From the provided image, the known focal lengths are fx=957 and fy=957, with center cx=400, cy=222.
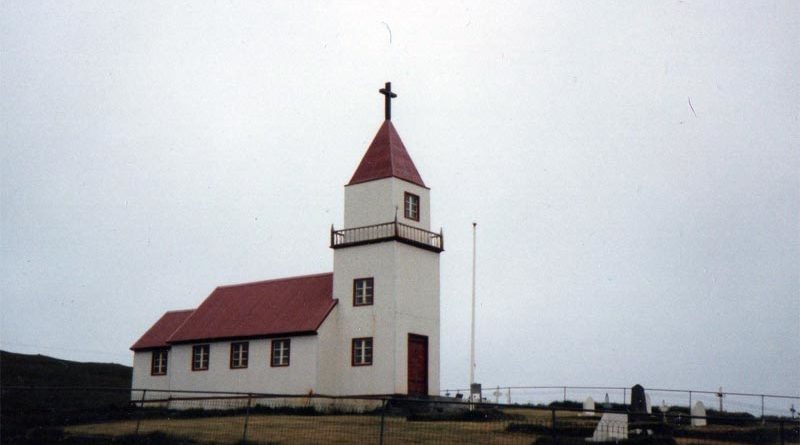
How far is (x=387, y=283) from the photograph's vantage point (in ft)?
147

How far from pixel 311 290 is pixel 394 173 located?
812cm

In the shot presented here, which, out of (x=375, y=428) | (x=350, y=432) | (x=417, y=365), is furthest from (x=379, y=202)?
(x=350, y=432)

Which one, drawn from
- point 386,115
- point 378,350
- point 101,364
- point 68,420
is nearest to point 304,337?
point 378,350

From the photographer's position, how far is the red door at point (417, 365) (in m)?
44.7

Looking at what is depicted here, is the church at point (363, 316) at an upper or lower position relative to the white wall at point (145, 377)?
upper

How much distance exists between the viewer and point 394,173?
152 feet

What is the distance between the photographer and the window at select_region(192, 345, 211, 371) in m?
50.8

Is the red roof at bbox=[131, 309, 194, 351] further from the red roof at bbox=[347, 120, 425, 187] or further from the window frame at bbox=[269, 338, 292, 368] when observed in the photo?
the red roof at bbox=[347, 120, 425, 187]

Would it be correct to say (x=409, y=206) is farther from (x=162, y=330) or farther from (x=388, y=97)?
(x=162, y=330)

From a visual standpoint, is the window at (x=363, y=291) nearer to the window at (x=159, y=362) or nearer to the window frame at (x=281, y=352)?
the window frame at (x=281, y=352)

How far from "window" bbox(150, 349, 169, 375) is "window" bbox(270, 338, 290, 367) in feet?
34.8

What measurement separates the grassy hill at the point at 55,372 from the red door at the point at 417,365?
27788mm

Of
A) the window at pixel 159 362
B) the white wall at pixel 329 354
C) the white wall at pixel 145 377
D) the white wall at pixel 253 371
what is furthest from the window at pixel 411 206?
the window at pixel 159 362

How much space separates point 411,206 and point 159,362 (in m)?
19.0
